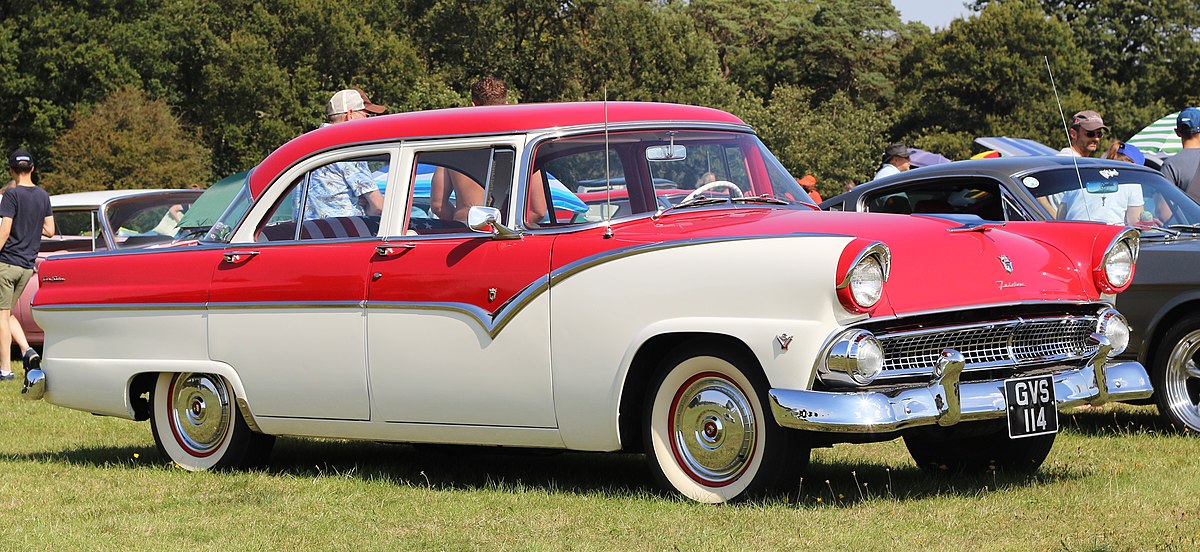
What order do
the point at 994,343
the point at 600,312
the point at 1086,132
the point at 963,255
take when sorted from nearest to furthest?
the point at 963,255
the point at 994,343
the point at 600,312
the point at 1086,132

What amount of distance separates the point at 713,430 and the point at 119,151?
4940cm

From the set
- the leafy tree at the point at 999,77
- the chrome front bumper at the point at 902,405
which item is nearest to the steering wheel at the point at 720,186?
the chrome front bumper at the point at 902,405

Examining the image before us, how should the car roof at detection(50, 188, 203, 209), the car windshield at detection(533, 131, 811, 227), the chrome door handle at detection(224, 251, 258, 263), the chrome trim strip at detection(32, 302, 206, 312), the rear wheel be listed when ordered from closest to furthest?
the car windshield at detection(533, 131, 811, 227), the rear wheel, the chrome door handle at detection(224, 251, 258, 263), the chrome trim strip at detection(32, 302, 206, 312), the car roof at detection(50, 188, 203, 209)

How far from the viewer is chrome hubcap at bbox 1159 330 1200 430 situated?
832cm

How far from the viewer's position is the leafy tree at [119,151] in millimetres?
51938

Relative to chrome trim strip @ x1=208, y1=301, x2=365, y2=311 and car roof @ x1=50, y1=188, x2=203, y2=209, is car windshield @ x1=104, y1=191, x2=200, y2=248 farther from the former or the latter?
chrome trim strip @ x1=208, y1=301, x2=365, y2=311

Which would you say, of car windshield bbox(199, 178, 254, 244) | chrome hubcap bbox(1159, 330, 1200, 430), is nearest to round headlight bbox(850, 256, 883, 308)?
car windshield bbox(199, 178, 254, 244)

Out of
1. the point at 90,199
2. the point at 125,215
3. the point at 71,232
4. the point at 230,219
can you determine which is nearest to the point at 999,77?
the point at 71,232

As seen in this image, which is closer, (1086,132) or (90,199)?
(1086,132)

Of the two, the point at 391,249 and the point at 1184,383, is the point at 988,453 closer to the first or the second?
the point at 1184,383

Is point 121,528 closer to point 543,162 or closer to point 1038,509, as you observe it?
point 543,162

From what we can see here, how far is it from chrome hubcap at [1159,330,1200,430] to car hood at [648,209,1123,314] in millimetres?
2150

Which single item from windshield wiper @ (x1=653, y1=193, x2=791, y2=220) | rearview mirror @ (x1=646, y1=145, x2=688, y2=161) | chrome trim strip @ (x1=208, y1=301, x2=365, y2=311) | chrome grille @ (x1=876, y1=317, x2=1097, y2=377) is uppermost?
rearview mirror @ (x1=646, y1=145, x2=688, y2=161)

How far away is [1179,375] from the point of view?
841 cm
